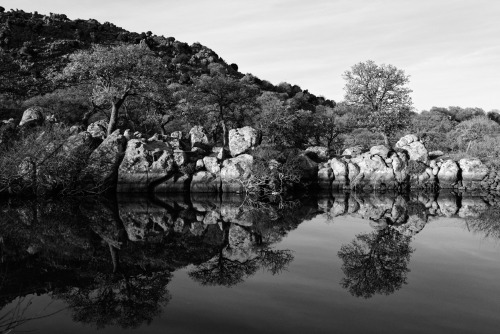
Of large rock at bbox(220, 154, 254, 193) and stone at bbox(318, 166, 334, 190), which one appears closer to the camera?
large rock at bbox(220, 154, 254, 193)

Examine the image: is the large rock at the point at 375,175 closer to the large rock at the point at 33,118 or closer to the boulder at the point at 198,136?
the boulder at the point at 198,136

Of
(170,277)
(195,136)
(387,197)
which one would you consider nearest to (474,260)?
(170,277)

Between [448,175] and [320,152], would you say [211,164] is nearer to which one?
[320,152]

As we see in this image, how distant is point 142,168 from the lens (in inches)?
1420

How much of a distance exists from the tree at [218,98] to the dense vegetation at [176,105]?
118 millimetres

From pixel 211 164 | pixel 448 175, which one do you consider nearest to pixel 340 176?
pixel 448 175

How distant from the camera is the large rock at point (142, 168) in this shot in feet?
118

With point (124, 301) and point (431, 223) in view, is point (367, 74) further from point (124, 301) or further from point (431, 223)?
point (124, 301)

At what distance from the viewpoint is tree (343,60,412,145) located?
51750 millimetres

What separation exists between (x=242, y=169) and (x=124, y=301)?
26.2 m

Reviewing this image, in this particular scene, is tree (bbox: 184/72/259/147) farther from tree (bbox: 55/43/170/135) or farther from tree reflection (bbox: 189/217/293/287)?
tree reflection (bbox: 189/217/293/287)

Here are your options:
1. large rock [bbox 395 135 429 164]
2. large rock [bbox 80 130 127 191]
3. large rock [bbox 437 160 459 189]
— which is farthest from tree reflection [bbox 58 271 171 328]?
large rock [bbox 437 160 459 189]

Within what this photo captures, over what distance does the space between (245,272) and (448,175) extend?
116 feet

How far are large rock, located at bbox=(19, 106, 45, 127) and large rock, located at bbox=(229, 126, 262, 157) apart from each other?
61.5ft
